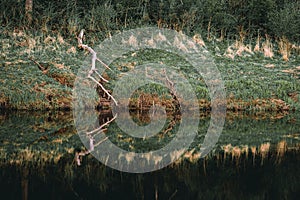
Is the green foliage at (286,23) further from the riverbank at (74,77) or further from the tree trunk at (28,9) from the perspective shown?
the tree trunk at (28,9)

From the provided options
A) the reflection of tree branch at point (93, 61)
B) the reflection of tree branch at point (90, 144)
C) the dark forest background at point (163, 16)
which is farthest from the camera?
the dark forest background at point (163, 16)

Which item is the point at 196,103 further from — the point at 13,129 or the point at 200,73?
the point at 13,129

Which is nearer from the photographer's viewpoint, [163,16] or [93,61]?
[93,61]

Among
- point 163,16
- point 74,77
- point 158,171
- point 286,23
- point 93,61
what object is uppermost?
point 163,16

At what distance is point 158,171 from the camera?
4.76m

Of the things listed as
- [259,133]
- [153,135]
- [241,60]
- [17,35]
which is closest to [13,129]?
[153,135]

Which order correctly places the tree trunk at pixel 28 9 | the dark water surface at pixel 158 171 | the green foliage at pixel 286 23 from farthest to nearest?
the green foliage at pixel 286 23, the tree trunk at pixel 28 9, the dark water surface at pixel 158 171

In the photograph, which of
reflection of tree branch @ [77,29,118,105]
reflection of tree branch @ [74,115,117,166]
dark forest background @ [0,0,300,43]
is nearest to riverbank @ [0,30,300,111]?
reflection of tree branch @ [77,29,118,105]

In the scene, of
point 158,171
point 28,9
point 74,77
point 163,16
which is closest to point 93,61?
point 74,77

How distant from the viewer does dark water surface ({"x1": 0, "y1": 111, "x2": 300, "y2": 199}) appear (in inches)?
157

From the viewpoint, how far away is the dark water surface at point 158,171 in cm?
399

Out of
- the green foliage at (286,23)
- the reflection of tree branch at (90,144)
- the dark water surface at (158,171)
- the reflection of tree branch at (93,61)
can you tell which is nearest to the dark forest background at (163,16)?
the green foliage at (286,23)

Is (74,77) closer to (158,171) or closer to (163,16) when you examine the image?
(163,16)

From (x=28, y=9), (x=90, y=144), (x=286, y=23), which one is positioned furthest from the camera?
(x=286, y=23)
